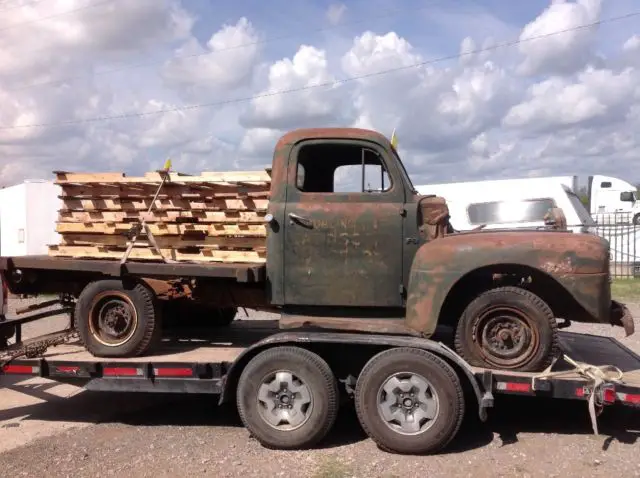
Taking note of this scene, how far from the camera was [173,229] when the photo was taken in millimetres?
5516

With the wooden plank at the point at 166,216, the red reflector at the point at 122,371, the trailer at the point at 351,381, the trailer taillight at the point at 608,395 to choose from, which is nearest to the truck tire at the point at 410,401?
the trailer at the point at 351,381

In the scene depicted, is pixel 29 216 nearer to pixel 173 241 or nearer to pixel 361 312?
pixel 173 241

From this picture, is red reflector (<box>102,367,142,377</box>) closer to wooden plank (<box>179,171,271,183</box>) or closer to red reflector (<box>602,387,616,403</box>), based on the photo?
wooden plank (<box>179,171,271,183</box>)

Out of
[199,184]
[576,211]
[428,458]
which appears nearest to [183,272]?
[199,184]

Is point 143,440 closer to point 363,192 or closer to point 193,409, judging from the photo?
point 193,409

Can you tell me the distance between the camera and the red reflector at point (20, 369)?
5.46 m

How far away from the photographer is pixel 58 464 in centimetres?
475

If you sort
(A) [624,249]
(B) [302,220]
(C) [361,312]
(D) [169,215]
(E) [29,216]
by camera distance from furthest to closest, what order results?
(E) [29,216]
(A) [624,249]
(D) [169,215]
(C) [361,312]
(B) [302,220]

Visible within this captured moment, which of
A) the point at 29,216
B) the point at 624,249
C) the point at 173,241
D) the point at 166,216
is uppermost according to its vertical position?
the point at 29,216

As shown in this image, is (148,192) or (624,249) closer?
(148,192)

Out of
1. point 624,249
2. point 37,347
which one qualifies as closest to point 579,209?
point 624,249

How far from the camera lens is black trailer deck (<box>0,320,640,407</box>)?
462 cm

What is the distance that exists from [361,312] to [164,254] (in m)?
1.85

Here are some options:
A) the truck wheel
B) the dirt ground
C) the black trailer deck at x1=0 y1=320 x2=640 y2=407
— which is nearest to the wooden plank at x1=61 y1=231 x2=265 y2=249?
the black trailer deck at x1=0 y1=320 x2=640 y2=407
